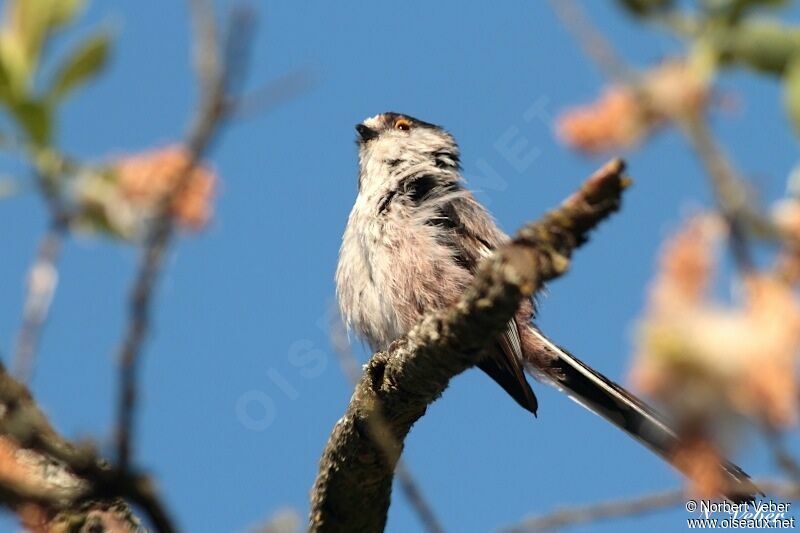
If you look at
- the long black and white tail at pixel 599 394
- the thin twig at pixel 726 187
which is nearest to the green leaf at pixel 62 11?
the thin twig at pixel 726 187

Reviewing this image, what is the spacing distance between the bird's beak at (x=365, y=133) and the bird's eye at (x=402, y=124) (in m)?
0.18

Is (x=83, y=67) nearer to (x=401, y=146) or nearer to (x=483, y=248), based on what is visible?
(x=483, y=248)

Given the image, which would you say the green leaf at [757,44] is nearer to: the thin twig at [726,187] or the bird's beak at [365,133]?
the thin twig at [726,187]

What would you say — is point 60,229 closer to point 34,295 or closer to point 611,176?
point 34,295

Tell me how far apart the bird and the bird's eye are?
0.80 metres

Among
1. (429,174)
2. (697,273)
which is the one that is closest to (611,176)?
(697,273)

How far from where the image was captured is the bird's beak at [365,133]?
23.0 ft

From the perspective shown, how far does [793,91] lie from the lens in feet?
2.76

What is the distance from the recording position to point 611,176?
2045 mm

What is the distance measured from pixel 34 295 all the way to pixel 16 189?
25 centimetres

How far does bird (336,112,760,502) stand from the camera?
5445 mm

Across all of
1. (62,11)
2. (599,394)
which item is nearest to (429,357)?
(599,394)

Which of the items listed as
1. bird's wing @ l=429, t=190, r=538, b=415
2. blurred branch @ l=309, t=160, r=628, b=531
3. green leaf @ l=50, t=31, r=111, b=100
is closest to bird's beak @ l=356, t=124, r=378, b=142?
bird's wing @ l=429, t=190, r=538, b=415

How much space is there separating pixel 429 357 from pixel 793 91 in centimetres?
280
